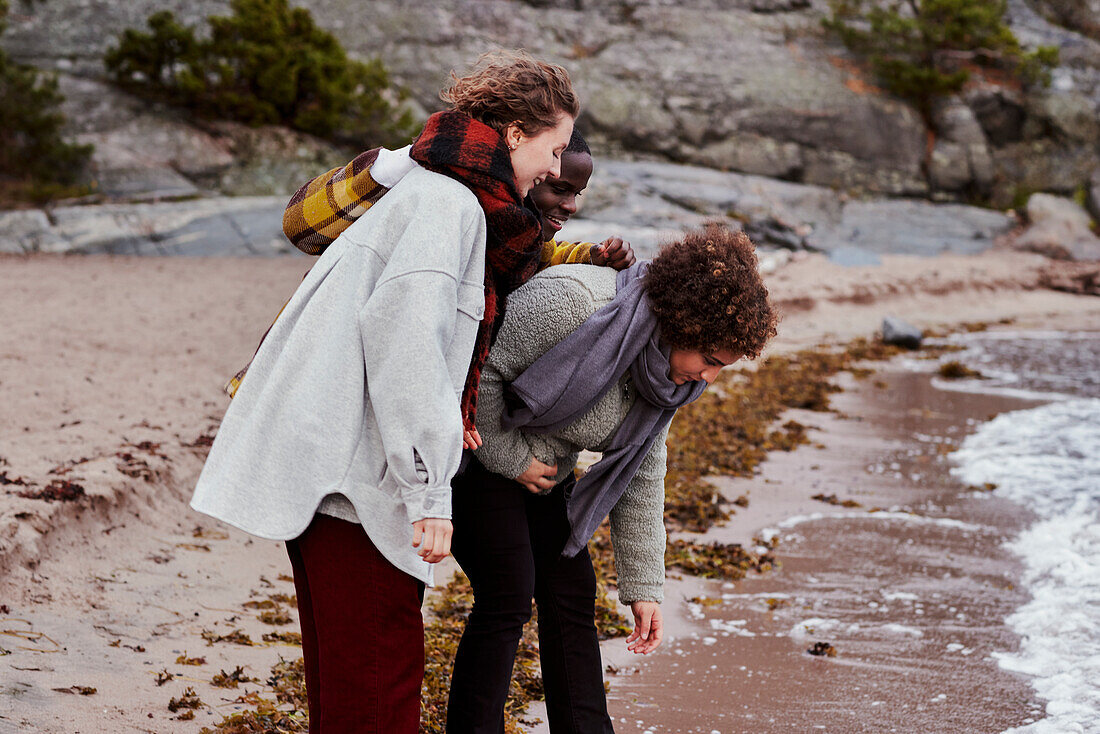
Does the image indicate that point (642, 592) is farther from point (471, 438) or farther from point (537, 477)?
point (471, 438)

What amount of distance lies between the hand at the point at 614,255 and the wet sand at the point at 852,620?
1553 millimetres

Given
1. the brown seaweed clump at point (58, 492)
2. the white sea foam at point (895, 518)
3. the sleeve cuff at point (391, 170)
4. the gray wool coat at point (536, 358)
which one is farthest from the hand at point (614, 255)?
the white sea foam at point (895, 518)

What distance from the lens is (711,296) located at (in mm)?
2059

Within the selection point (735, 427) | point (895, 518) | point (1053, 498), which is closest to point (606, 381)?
point (895, 518)

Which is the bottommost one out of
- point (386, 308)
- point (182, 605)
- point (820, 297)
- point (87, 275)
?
point (820, 297)

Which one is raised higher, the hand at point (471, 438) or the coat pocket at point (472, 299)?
the coat pocket at point (472, 299)

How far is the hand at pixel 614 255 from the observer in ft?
7.83

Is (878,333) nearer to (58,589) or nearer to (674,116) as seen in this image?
(674,116)

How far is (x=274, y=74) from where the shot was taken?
1530 cm

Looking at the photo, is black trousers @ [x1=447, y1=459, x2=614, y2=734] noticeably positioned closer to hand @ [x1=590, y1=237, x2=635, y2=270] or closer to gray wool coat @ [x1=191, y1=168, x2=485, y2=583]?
gray wool coat @ [x1=191, y1=168, x2=485, y2=583]

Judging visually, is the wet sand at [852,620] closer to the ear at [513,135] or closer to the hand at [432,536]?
the hand at [432,536]

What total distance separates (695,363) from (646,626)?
728 millimetres

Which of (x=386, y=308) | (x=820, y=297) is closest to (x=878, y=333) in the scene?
(x=820, y=297)

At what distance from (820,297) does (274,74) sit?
9.28 m
